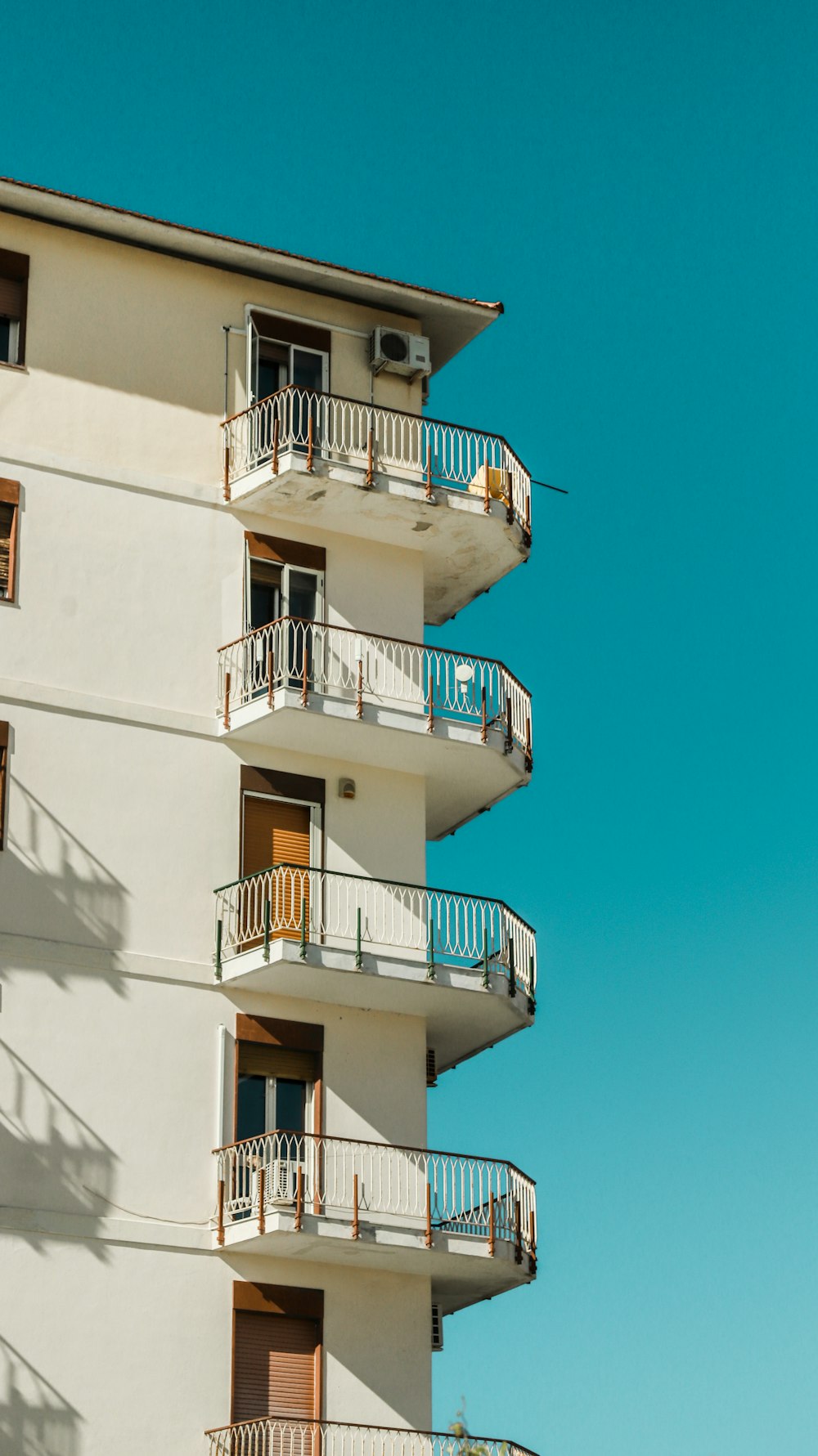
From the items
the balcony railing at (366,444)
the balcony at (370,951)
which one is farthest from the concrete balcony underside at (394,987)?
the balcony railing at (366,444)

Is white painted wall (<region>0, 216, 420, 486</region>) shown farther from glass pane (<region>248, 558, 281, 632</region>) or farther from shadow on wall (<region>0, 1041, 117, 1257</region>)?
shadow on wall (<region>0, 1041, 117, 1257</region>)

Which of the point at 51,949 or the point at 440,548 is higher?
the point at 440,548

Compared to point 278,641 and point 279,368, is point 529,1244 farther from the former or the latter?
point 279,368

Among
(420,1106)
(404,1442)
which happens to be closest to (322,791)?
(420,1106)

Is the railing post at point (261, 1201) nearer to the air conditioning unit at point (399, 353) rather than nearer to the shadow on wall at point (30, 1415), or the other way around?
the shadow on wall at point (30, 1415)

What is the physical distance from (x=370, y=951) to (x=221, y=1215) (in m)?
3.94

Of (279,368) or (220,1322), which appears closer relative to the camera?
(220,1322)

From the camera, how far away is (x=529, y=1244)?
30.9 metres

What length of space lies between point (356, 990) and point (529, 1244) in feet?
12.7

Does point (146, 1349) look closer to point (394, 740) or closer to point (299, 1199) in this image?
point (299, 1199)

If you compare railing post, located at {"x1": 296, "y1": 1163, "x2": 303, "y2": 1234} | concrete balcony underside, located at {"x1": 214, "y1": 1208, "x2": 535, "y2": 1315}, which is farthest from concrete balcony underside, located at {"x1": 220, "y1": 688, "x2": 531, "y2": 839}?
concrete balcony underside, located at {"x1": 214, "y1": 1208, "x2": 535, "y2": 1315}

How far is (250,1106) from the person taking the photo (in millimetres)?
30469

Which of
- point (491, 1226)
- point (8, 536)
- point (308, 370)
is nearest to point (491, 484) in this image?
point (308, 370)

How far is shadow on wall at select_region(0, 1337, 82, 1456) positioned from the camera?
Result: 2725 centimetres
